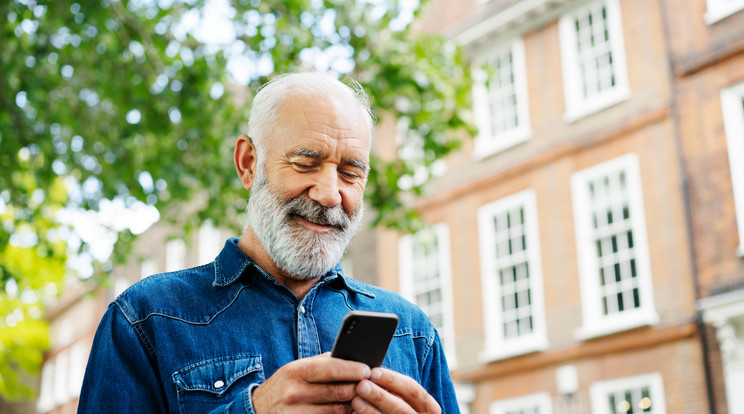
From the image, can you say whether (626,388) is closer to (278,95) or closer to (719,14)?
(719,14)

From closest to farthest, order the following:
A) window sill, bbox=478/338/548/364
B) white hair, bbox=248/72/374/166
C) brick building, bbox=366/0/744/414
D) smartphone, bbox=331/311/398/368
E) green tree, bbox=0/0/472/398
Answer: smartphone, bbox=331/311/398/368
white hair, bbox=248/72/374/166
green tree, bbox=0/0/472/398
brick building, bbox=366/0/744/414
window sill, bbox=478/338/548/364

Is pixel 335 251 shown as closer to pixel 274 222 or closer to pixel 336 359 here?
pixel 274 222

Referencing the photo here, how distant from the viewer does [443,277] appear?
18906 mm

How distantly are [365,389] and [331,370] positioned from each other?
85 mm

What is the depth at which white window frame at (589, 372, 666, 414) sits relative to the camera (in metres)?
14.5

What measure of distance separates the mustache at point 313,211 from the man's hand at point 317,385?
0.52m

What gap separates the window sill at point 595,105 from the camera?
16156mm

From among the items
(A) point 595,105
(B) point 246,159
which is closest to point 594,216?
(A) point 595,105

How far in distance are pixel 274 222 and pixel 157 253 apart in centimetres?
3199

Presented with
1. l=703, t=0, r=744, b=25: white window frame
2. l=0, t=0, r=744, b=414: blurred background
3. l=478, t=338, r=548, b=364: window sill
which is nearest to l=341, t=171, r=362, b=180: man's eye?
l=0, t=0, r=744, b=414: blurred background

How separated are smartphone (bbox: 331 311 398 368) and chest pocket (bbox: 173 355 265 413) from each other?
402 mm

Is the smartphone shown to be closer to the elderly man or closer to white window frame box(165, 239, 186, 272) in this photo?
the elderly man

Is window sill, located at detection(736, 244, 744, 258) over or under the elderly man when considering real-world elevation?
over

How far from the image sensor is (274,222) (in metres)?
2.37
